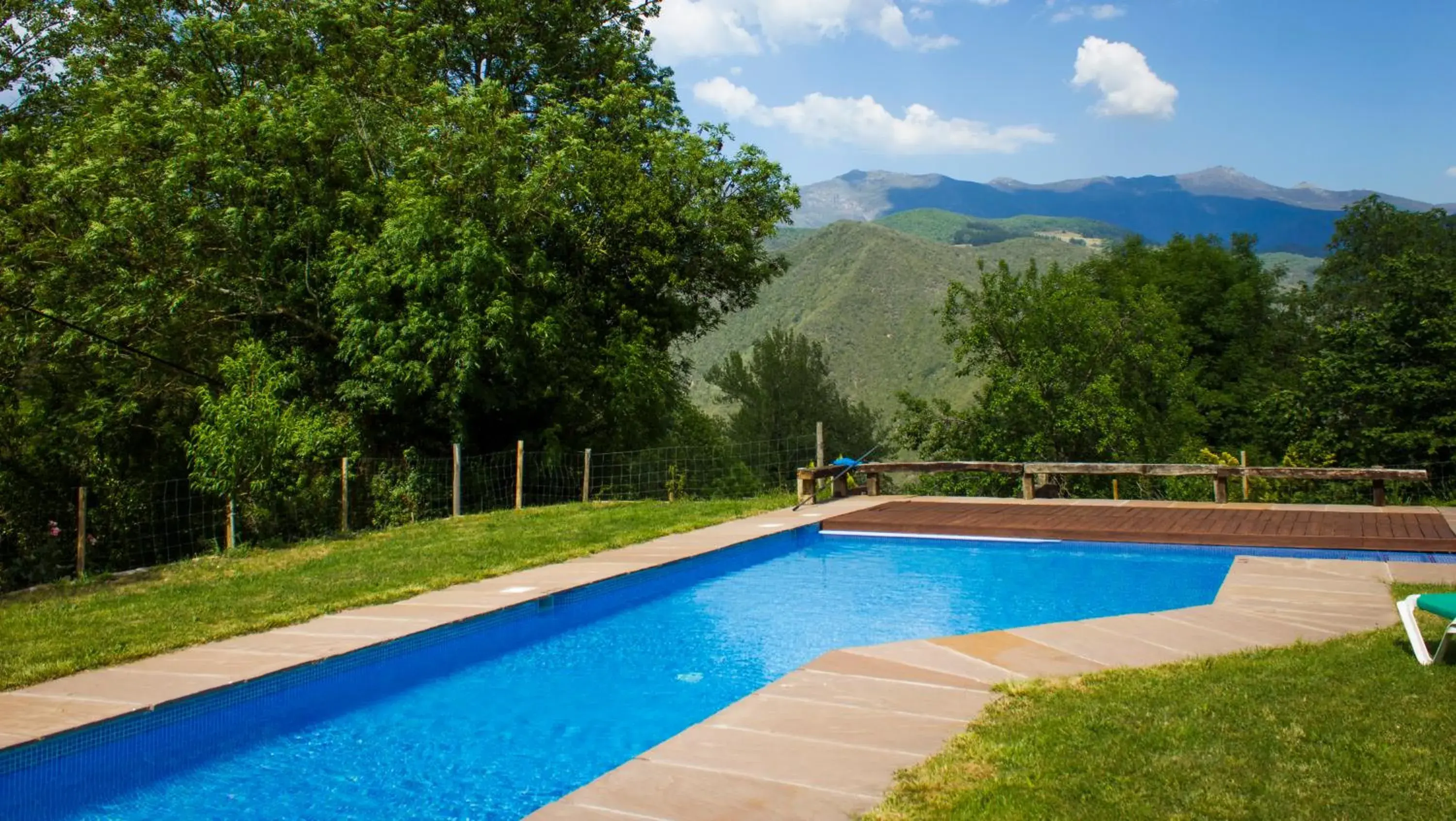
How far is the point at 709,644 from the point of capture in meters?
7.07

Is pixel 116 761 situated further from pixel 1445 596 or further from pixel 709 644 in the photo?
pixel 1445 596

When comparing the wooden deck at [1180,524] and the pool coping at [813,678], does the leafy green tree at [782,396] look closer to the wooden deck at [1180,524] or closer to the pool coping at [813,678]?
the wooden deck at [1180,524]

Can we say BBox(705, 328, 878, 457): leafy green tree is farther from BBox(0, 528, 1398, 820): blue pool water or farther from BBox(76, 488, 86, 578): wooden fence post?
BBox(76, 488, 86, 578): wooden fence post

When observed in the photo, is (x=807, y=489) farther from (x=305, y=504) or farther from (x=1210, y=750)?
(x=1210, y=750)

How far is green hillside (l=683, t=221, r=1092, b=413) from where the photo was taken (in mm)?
57938

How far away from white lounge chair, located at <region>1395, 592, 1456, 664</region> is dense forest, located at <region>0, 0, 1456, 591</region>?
10.5 m

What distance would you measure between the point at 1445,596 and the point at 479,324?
1222 cm

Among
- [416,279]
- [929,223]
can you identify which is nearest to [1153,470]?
[416,279]

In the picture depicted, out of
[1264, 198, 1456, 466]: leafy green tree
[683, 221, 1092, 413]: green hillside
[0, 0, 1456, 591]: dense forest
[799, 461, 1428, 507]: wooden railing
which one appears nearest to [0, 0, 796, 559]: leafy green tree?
[0, 0, 1456, 591]: dense forest

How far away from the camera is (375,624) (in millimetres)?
6109

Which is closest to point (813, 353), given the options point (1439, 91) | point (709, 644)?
point (1439, 91)

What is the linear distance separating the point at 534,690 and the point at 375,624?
1.16 m

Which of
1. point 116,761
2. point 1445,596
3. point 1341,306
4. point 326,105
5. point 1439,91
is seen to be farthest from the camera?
point 1341,306

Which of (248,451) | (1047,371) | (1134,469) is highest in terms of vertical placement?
(1047,371)
